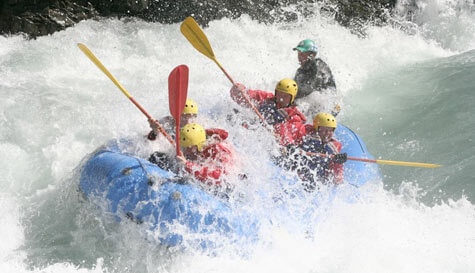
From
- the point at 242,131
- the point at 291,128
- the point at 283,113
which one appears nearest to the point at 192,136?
the point at 242,131

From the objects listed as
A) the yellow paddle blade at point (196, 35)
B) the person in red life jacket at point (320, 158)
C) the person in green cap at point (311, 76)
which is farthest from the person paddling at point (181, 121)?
the person in green cap at point (311, 76)

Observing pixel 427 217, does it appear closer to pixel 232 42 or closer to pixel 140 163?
pixel 140 163

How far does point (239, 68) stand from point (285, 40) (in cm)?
154

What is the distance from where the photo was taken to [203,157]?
3.99 metres

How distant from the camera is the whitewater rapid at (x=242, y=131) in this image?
13.3ft

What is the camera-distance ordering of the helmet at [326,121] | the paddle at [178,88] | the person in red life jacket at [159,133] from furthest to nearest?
the helmet at [326,121] < the person in red life jacket at [159,133] < the paddle at [178,88]

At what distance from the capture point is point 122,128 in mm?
5020

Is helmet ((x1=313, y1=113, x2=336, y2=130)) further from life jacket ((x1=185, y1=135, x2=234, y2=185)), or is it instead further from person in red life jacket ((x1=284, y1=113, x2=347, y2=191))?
life jacket ((x1=185, y1=135, x2=234, y2=185))

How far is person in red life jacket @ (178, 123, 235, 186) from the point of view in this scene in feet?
12.6

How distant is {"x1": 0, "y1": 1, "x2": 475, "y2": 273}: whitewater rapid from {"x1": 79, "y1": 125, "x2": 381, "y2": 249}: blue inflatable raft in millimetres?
163

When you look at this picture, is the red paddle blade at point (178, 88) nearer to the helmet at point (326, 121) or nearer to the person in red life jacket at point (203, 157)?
the person in red life jacket at point (203, 157)

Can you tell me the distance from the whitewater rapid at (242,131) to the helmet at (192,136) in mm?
605

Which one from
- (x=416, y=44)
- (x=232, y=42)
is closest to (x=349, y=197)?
(x=232, y=42)

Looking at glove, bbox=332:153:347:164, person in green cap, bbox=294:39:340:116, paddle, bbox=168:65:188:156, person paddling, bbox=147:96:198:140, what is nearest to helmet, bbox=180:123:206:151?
paddle, bbox=168:65:188:156
